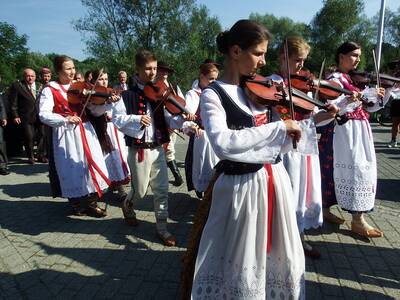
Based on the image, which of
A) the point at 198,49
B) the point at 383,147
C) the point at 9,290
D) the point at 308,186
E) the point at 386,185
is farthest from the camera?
the point at 198,49

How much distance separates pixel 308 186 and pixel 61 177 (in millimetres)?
2913

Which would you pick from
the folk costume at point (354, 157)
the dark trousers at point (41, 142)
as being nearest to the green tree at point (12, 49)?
the dark trousers at point (41, 142)

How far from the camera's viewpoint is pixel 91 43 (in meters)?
20.0

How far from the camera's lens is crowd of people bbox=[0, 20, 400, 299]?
1.93m

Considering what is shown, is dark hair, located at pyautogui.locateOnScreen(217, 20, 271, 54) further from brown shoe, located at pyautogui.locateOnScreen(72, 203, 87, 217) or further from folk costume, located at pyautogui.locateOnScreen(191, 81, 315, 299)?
brown shoe, located at pyautogui.locateOnScreen(72, 203, 87, 217)

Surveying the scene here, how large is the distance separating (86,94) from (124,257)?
2.00 metres

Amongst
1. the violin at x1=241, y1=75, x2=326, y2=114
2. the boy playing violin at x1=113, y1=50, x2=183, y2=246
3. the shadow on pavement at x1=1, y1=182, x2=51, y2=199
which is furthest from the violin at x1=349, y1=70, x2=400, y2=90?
the shadow on pavement at x1=1, y1=182, x2=51, y2=199

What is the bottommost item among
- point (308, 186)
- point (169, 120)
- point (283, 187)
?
point (308, 186)

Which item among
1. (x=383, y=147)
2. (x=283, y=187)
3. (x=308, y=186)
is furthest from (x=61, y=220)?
(x=383, y=147)

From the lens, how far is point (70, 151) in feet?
14.1

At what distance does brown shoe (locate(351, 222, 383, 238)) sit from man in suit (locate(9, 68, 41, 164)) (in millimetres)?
7015

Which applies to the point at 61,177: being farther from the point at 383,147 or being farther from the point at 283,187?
the point at 383,147

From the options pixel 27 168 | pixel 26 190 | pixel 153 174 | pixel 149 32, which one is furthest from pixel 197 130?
pixel 149 32

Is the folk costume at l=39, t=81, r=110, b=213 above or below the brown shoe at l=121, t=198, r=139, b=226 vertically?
above
